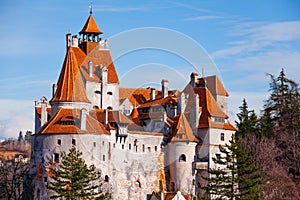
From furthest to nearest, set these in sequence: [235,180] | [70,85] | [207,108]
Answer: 1. [207,108]
2. [70,85]
3. [235,180]

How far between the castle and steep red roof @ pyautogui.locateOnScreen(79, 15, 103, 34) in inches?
5.3

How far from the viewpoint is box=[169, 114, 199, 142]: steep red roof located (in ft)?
273

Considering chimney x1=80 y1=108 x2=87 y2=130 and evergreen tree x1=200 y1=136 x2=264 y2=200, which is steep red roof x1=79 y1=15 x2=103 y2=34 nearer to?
chimney x1=80 y1=108 x2=87 y2=130

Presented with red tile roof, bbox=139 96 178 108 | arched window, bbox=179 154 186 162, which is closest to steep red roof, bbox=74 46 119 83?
red tile roof, bbox=139 96 178 108

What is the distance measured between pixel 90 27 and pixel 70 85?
42.5ft

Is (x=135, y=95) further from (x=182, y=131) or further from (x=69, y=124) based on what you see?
(x=69, y=124)

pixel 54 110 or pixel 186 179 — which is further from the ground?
pixel 54 110

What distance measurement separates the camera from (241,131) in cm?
9606

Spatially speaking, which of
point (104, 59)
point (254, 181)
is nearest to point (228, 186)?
point (254, 181)

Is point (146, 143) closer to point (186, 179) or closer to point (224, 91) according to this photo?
point (186, 179)

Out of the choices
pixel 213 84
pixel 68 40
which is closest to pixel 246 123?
pixel 213 84

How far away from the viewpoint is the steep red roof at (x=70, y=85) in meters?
81.2

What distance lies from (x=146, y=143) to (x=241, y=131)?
61.9ft

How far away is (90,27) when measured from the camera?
92.2 metres
